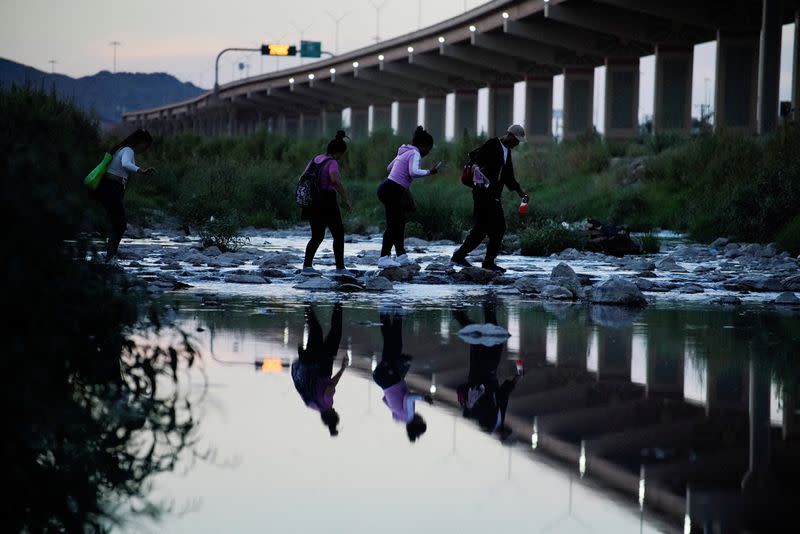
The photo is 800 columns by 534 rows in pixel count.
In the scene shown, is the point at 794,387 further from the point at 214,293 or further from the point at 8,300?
the point at 214,293

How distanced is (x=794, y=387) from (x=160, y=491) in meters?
4.88

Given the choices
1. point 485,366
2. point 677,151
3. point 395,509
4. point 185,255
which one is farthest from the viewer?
point 677,151

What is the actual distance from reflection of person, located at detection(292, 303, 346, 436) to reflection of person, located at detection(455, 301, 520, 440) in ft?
2.49

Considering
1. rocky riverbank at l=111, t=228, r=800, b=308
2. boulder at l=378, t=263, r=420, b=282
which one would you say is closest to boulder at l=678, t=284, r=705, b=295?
rocky riverbank at l=111, t=228, r=800, b=308

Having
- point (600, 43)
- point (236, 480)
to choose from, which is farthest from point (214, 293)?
point (600, 43)

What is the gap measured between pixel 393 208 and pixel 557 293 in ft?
14.7

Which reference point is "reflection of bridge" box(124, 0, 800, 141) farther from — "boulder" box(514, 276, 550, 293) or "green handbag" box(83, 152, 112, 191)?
"green handbag" box(83, 152, 112, 191)

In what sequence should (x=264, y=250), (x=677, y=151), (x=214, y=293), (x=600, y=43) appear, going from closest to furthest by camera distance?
(x=214, y=293), (x=264, y=250), (x=677, y=151), (x=600, y=43)

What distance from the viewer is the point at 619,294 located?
1562cm

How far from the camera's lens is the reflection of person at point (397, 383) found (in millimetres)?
7641

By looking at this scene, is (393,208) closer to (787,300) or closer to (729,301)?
(729,301)

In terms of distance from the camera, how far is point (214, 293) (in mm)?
15891

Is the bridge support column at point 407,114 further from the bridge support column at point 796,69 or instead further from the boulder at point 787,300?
the boulder at point 787,300

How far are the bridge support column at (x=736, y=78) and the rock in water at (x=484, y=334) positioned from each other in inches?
1973
